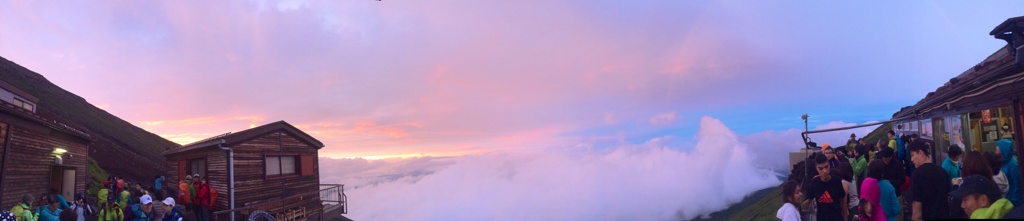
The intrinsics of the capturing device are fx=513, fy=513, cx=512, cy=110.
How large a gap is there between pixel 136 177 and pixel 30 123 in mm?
33819

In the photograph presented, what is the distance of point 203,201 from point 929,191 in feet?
65.8

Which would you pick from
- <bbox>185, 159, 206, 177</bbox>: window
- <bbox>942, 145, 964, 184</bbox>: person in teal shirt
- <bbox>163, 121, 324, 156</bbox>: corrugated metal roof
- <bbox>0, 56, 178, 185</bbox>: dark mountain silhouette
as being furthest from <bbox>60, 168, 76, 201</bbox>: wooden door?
<bbox>942, 145, 964, 184</bbox>: person in teal shirt

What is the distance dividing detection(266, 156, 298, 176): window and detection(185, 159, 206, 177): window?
232 centimetres

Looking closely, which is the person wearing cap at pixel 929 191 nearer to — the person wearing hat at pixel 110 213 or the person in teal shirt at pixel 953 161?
the person in teal shirt at pixel 953 161

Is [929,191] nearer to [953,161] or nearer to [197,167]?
[953,161]

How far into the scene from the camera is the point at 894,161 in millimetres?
8727

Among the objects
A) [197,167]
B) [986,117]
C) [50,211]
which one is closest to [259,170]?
[197,167]

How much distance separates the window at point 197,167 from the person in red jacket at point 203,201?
188 centimetres

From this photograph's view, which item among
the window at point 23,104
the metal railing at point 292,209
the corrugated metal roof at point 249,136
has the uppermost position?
the window at point 23,104

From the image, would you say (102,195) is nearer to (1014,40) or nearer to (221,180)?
(221,180)

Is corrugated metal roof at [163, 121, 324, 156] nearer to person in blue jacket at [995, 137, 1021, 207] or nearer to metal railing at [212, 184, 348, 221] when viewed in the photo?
metal railing at [212, 184, 348, 221]

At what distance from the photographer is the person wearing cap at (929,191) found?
6488 millimetres

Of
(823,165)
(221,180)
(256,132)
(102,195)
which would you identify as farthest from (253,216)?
(823,165)

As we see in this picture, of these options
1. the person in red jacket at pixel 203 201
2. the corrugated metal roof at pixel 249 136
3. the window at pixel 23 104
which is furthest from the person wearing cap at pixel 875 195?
the window at pixel 23 104
